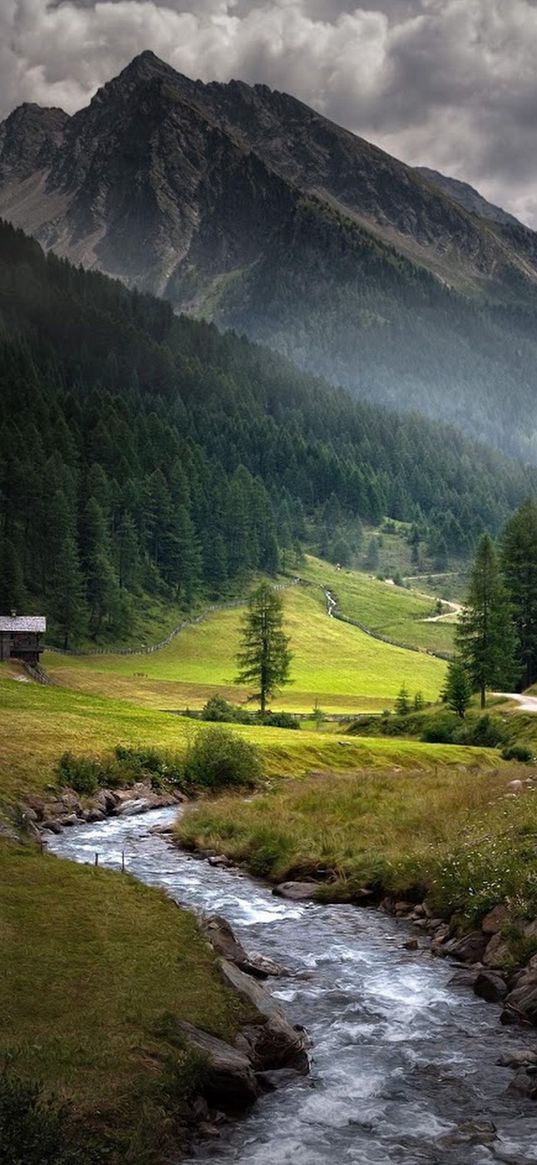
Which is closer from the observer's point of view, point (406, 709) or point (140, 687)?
point (406, 709)

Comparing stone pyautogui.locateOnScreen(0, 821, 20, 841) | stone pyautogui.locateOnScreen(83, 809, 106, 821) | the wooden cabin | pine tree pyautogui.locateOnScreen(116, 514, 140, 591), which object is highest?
pine tree pyautogui.locateOnScreen(116, 514, 140, 591)

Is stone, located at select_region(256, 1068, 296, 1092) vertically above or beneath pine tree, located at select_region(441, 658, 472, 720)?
beneath

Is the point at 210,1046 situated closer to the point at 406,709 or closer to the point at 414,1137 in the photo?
the point at 414,1137

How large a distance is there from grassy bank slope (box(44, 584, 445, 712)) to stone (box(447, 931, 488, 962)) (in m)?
70.1

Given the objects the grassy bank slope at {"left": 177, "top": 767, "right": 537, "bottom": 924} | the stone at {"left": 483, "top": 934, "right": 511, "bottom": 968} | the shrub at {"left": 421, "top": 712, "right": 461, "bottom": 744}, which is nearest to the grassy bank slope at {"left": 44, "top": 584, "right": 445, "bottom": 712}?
the shrub at {"left": 421, "top": 712, "right": 461, "bottom": 744}

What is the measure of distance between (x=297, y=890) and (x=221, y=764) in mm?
21142

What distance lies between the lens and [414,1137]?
48.9ft

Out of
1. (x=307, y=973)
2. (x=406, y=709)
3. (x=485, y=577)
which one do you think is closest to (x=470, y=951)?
(x=307, y=973)

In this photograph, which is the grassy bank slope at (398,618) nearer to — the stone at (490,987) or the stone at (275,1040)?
the stone at (490,987)

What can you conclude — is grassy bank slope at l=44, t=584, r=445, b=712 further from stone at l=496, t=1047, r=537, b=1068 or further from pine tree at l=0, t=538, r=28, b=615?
stone at l=496, t=1047, r=537, b=1068

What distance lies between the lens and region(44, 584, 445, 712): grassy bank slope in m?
105

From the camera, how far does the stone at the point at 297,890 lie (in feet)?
100

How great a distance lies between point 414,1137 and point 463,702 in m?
66.9

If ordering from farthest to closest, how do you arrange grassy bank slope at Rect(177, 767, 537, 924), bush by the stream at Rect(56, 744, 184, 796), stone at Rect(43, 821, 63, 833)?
bush by the stream at Rect(56, 744, 184, 796), stone at Rect(43, 821, 63, 833), grassy bank slope at Rect(177, 767, 537, 924)
